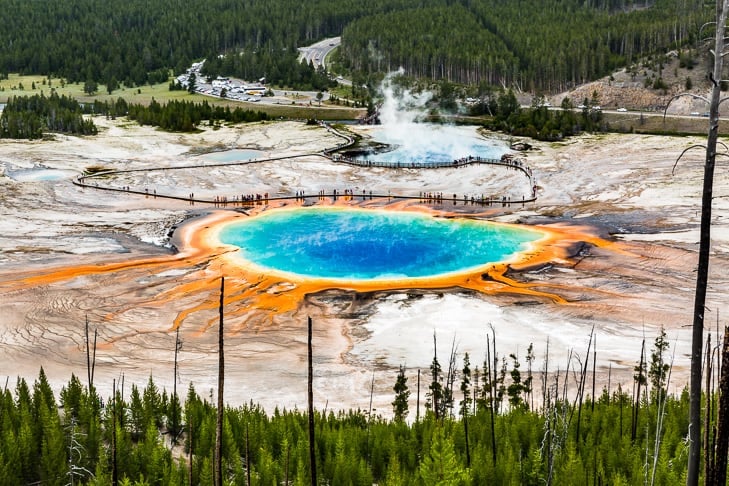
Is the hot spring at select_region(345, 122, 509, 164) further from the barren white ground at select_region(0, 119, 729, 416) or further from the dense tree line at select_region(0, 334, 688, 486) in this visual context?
the dense tree line at select_region(0, 334, 688, 486)

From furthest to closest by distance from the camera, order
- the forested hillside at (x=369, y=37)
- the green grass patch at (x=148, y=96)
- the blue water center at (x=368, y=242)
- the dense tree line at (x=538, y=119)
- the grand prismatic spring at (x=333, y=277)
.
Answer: the forested hillside at (x=369, y=37) → the green grass patch at (x=148, y=96) → the dense tree line at (x=538, y=119) → the blue water center at (x=368, y=242) → the grand prismatic spring at (x=333, y=277)

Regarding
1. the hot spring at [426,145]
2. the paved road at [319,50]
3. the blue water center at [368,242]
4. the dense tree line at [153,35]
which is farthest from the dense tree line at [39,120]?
the paved road at [319,50]

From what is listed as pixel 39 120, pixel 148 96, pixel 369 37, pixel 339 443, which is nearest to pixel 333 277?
pixel 339 443

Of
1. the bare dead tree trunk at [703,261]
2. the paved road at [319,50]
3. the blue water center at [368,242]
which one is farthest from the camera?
the paved road at [319,50]

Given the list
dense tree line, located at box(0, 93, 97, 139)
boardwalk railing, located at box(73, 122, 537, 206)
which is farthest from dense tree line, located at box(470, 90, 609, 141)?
dense tree line, located at box(0, 93, 97, 139)

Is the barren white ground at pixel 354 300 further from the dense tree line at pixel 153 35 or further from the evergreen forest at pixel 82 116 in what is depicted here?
the dense tree line at pixel 153 35

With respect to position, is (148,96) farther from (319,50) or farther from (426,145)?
(426,145)

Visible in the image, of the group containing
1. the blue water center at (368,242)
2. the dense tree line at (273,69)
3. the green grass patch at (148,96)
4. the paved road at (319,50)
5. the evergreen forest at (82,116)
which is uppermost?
the paved road at (319,50)

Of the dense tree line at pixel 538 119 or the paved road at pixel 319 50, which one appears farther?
the paved road at pixel 319 50
